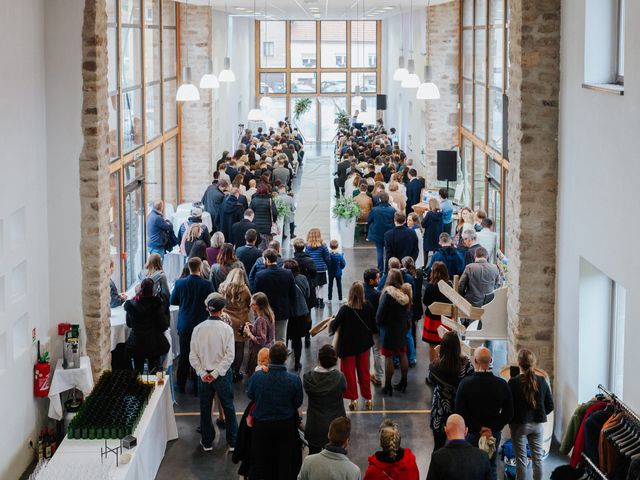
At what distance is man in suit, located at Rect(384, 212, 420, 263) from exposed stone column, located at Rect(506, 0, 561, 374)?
4343 millimetres

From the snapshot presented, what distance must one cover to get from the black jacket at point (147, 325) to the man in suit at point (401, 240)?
4.89 m

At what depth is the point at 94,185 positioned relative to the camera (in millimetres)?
9820

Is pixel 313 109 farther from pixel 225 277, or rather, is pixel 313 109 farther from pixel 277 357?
pixel 277 357

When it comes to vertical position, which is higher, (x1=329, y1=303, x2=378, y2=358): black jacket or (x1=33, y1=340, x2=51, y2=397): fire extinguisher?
(x1=329, y1=303, x2=378, y2=358): black jacket

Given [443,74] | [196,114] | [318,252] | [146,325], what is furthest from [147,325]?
[443,74]

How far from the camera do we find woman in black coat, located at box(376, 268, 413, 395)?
10.5 meters

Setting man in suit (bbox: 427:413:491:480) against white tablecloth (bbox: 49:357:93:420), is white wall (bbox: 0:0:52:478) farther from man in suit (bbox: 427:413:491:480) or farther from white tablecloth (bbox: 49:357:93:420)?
man in suit (bbox: 427:413:491:480)

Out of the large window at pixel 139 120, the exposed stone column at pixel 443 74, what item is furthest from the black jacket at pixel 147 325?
the exposed stone column at pixel 443 74

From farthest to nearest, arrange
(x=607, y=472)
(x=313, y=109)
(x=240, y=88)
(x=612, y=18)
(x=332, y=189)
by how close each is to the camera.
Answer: (x=313, y=109) → (x=240, y=88) → (x=332, y=189) → (x=612, y=18) → (x=607, y=472)

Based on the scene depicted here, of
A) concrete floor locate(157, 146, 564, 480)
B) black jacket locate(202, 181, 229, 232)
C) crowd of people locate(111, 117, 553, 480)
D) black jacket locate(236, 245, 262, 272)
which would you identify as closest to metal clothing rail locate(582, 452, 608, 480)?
crowd of people locate(111, 117, 553, 480)

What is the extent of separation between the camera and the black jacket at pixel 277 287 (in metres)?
11.3

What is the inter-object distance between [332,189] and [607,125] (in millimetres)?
18773

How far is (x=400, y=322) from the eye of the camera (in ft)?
34.8

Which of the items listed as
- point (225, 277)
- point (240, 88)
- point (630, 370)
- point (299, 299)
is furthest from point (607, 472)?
point (240, 88)
